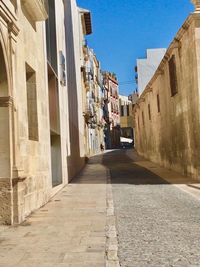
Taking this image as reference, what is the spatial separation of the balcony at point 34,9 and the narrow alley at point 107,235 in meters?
4.63

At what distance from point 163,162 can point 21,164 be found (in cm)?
1652

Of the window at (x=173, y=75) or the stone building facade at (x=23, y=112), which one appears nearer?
the stone building facade at (x=23, y=112)

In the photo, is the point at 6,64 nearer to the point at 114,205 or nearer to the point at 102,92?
the point at 114,205

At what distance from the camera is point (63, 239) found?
5.82 metres

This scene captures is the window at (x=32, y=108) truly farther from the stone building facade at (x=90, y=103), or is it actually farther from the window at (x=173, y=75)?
the stone building facade at (x=90, y=103)

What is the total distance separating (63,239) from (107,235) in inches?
26.6

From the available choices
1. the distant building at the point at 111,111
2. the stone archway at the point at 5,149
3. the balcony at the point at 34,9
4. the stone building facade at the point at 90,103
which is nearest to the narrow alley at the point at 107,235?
the stone archway at the point at 5,149

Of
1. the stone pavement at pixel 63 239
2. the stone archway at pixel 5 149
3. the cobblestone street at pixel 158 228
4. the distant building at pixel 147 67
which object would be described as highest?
the distant building at pixel 147 67

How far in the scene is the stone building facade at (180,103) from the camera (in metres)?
14.6

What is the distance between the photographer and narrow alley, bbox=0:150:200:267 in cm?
465

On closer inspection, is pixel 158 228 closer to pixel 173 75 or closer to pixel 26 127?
pixel 26 127

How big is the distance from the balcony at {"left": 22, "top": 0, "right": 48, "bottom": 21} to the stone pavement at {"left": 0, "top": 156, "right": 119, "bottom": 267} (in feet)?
15.2

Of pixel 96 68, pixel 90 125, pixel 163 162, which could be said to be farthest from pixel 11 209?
pixel 96 68

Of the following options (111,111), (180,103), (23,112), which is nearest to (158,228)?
(23,112)
